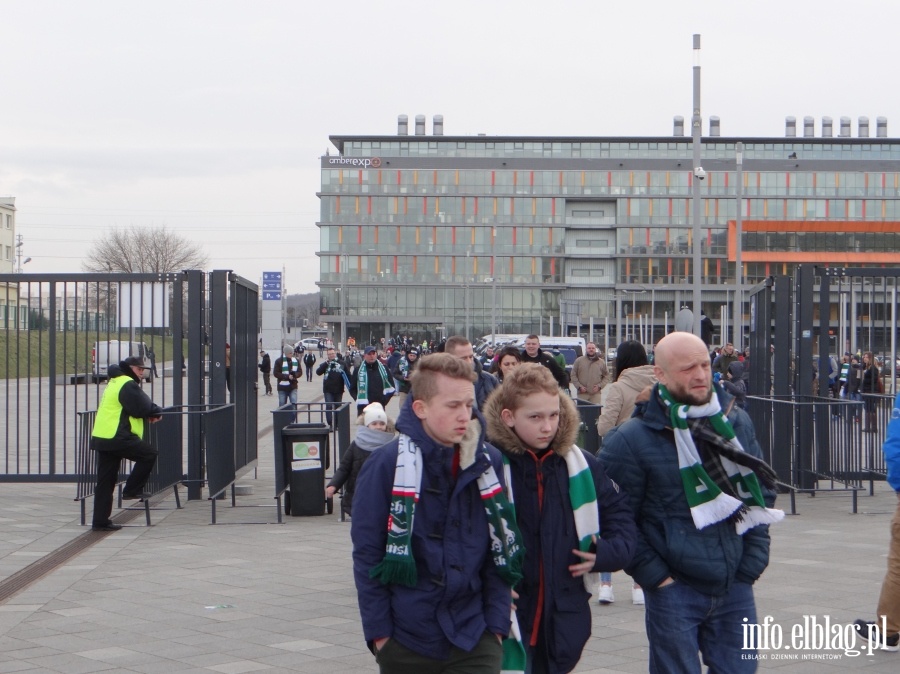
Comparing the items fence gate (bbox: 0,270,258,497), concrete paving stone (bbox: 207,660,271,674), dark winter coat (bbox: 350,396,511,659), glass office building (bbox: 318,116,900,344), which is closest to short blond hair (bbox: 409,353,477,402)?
dark winter coat (bbox: 350,396,511,659)

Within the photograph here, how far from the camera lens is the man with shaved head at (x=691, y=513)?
14.0 feet

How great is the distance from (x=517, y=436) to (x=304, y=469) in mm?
8914

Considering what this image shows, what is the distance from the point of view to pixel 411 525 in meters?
3.81

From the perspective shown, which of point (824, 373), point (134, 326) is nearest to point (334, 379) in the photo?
point (134, 326)

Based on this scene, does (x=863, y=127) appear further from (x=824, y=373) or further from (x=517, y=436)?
(x=517, y=436)

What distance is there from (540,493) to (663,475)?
48cm

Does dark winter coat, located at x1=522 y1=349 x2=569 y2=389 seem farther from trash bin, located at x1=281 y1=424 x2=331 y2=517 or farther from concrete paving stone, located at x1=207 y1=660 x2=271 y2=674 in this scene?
concrete paving stone, located at x1=207 y1=660 x2=271 y2=674

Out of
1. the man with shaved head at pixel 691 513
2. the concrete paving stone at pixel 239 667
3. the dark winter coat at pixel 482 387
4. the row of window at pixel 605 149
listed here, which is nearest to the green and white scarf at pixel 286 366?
the dark winter coat at pixel 482 387

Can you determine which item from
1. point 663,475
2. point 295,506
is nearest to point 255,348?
point 295,506

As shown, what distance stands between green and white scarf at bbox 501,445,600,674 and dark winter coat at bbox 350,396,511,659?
7.9 inches

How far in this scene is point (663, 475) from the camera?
170 inches

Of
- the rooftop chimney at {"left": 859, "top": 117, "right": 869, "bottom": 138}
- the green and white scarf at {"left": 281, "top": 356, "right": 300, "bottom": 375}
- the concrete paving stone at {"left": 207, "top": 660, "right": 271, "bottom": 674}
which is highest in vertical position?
the rooftop chimney at {"left": 859, "top": 117, "right": 869, "bottom": 138}

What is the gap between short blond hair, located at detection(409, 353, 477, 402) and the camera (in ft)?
13.0

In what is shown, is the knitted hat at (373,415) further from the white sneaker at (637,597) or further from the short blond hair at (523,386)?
the short blond hair at (523,386)
